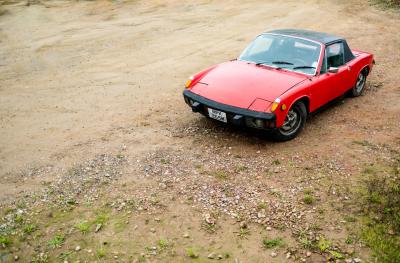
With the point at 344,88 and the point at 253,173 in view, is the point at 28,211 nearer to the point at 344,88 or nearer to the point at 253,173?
the point at 253,173

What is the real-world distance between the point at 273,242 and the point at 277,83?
281cm

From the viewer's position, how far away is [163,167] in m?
5.84

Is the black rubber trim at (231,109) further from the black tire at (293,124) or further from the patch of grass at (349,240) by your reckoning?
the patch of grass at (349,240)

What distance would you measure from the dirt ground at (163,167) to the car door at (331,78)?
1.73ft

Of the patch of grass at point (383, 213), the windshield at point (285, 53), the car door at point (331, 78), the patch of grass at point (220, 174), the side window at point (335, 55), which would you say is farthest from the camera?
the side window at point (335, 55)

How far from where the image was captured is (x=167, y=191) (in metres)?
5.30

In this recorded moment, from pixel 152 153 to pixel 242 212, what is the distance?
1956 mm

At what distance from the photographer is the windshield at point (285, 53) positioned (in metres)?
6.84

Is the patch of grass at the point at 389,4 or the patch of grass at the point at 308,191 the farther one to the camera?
the patch of grass at the point at 389,4

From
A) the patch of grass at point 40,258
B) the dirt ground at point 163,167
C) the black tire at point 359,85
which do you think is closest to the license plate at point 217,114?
the dirt ground at point 163,167

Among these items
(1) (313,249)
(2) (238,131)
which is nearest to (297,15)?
(2) (238,131)

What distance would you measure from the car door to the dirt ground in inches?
20.8

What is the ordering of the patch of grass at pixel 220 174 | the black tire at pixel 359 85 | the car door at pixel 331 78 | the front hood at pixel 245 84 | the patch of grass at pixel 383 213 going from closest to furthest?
1. the patch of grass at pixel 383 213
2. the patch of grass at pixel 220 174
3. the front hood at pixel 245 84
4. the car door at pixel 331 78
5. the black tire at pixel 359 85

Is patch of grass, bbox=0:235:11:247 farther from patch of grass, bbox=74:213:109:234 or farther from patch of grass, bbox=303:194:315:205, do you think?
patch of grass, bbox=303:194:315:205
